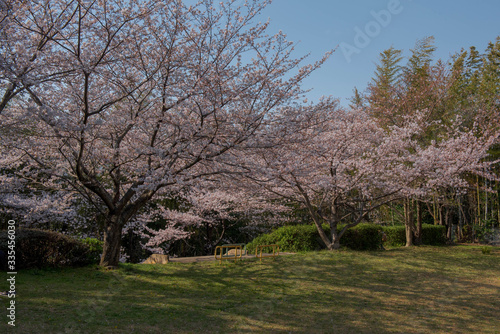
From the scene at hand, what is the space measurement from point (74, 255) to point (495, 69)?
1714cm

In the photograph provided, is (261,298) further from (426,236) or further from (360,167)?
(426,236)

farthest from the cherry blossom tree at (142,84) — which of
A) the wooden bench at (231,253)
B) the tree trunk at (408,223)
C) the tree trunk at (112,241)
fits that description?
the tree trunk at (408,223)

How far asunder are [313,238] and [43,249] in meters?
7.42

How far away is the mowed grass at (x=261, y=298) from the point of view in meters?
4.62

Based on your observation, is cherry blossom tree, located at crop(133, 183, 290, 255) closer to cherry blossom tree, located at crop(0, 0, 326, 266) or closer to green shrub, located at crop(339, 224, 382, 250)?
green shrub, located at crop(339, 224, 382, 250)

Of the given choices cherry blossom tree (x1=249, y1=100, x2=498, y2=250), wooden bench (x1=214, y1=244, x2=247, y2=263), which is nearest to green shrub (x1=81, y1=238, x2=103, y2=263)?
wooden bench (x1=214, y1=244, x2=247, y2=263)

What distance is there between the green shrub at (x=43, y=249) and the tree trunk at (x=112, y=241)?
2.04 feet

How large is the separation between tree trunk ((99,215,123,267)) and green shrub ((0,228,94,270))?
2.04 ft

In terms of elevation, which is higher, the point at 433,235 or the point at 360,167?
the point at 360,167

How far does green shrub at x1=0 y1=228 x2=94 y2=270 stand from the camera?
6.80 metres

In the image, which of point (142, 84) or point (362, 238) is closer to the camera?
point (142, 84)

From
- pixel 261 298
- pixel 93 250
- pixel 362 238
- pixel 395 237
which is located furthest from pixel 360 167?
pixel 93 250

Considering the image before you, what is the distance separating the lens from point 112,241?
24.0 ft

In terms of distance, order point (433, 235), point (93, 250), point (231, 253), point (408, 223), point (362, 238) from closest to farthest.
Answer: point (93, 250) → point (231, 253) → point (362, 238) → point (408, 223) → point (433, 235)
